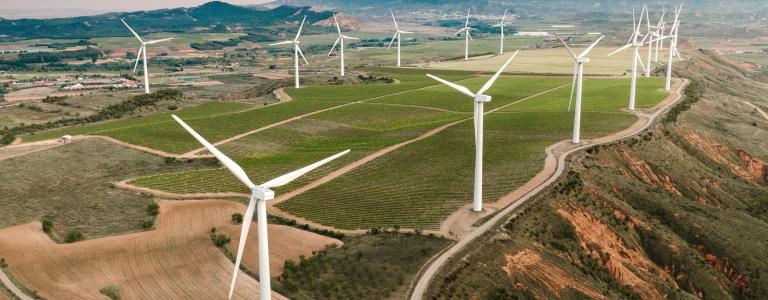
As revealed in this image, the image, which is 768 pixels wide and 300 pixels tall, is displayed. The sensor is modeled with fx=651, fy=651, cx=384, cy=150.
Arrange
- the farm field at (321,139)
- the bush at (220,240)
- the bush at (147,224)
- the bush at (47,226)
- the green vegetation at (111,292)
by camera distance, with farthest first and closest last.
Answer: the farm field at (321,139) < the bush at (147,224) < the bush at (47,226) < the bush at (220,240) < the green vegetation at (111,292)

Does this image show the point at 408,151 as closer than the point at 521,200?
No

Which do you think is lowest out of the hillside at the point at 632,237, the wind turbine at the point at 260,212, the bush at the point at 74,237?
the hillside at the point at 632,237

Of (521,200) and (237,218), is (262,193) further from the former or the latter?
(521,200)

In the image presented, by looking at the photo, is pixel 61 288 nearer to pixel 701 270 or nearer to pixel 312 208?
pixel 312 208

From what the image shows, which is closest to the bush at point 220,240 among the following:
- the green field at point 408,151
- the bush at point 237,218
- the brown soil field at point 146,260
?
the brown soil field at point 146,260

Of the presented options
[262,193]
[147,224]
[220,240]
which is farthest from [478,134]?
[147,224]

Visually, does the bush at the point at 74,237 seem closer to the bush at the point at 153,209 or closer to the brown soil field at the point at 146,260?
the brown soil field at the point at 146,260

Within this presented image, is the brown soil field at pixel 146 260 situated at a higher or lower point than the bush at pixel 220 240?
lower

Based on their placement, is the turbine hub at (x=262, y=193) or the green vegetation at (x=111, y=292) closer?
the turbine hub at (x=262, y=193)
